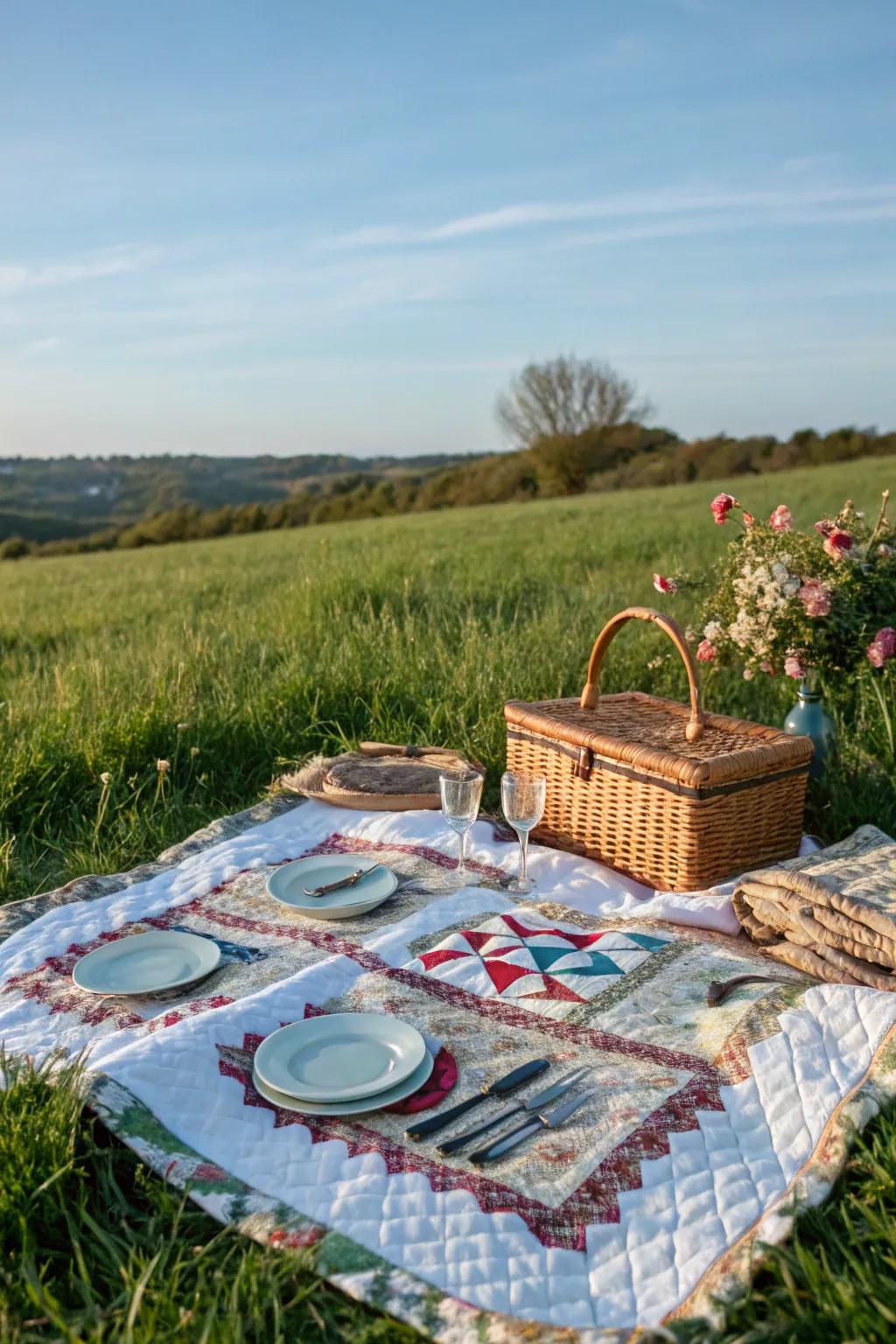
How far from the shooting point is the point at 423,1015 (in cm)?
220

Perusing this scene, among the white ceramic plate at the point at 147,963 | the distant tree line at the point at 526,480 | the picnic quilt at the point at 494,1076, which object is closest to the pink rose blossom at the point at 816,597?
the picnic quilt at the point at 494,1076

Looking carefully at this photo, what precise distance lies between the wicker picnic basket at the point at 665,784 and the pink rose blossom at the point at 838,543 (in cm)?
67

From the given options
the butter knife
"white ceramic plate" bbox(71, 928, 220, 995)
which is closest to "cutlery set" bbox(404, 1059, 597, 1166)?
"white ceramic plate" bbox(71, 928, 220, 995)

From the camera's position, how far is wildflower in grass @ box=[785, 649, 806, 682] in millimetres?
3459

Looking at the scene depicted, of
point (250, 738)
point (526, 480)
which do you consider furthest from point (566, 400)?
point (250, 738)

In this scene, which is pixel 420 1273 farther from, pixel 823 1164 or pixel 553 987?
pixel 553 987

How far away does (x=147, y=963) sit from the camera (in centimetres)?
238

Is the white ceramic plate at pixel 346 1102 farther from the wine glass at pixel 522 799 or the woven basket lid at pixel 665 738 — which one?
the woven basket lid at pixel 665 738

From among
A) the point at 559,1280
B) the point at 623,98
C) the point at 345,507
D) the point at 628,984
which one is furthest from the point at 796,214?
the point at 345,507

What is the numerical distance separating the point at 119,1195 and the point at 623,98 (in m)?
7.81

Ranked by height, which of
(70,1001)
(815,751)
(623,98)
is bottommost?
(70,1001)

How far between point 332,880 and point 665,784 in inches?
38.0

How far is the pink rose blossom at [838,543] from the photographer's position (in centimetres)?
339

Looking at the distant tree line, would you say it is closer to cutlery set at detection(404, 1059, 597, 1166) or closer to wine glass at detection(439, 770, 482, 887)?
wine glass at detection(439, 770, 482, 887)
